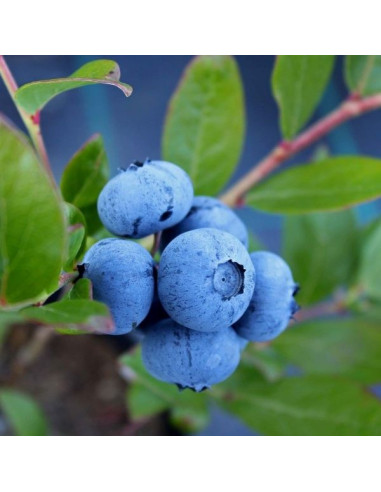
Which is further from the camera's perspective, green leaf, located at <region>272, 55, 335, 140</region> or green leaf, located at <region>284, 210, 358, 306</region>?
green leaf, located at <region>284, 210, 358, 306</region>

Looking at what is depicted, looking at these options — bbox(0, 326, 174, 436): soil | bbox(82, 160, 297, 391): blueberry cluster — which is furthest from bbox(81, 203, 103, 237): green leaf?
bbox(0, 326, 174, 436): soil

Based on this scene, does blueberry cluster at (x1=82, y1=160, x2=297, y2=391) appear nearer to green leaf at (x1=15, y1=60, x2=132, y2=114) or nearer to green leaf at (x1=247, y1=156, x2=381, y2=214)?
green leaf at (x1=15, y1=60, x2=132, y2=114)

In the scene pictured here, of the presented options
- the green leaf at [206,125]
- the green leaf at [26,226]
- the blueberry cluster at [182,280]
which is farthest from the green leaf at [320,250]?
the green leaf at [26,226]

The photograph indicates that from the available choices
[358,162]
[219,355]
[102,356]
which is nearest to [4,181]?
[219,355]

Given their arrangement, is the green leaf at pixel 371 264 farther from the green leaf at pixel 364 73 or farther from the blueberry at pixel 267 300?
the blueberry at pixel 267 300

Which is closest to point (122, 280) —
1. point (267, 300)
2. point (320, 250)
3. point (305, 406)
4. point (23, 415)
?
point (267, 300)

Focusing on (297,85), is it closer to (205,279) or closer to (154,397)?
(205,279)

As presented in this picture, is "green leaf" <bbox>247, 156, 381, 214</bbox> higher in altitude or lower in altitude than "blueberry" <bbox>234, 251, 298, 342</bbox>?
lower
